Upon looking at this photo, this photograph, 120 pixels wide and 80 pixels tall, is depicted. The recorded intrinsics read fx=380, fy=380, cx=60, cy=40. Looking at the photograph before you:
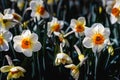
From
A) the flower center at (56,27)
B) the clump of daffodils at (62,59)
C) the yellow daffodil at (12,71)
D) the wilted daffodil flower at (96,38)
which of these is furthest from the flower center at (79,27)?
the yellow daffodil at (12,71)

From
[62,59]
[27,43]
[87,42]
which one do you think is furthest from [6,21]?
[87,42]

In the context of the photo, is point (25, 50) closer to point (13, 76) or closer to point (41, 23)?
point (13, 76)

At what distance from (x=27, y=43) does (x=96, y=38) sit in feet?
1.69

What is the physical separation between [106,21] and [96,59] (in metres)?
1.19

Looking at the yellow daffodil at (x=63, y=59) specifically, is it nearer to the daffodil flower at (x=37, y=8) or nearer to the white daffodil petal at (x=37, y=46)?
the white daffodil petal at (x=37, y=46)

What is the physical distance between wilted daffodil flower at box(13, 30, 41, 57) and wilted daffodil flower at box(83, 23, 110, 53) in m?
0.36

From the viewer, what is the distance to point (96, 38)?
282 cm

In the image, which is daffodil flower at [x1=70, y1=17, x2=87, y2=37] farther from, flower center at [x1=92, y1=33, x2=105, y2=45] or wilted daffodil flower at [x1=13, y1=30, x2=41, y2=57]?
wilted daffodil flower at [x1=13, y1=30, x2=41, y2=57]

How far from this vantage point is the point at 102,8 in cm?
418

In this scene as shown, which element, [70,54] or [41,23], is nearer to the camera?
[70,54]

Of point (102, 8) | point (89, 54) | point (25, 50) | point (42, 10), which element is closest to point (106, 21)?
point (102, 8)

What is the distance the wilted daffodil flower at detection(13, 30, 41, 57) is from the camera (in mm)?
2789

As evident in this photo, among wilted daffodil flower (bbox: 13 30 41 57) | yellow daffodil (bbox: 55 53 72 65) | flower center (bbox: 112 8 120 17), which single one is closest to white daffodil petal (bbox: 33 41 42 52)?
wilted daffodil flower (bbox: 13 30 41 57)

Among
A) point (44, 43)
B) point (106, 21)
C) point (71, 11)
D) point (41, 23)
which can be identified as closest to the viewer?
point (44, 43)
